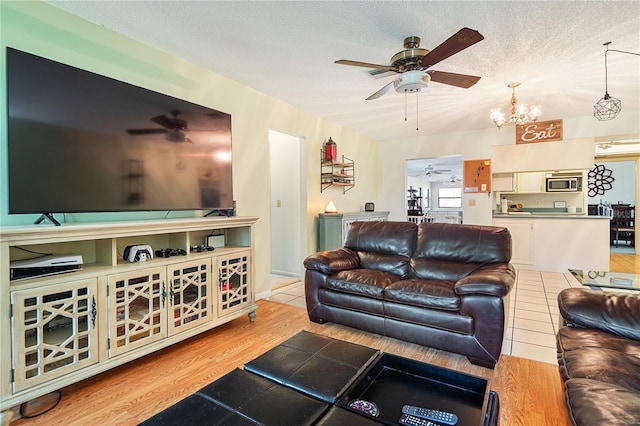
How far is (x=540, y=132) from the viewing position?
16.8 ft

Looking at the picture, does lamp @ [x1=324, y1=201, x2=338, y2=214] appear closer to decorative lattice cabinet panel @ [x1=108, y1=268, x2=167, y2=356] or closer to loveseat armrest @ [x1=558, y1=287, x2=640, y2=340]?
decorative lattice cabinet panel @ [x1=108, y1=268, x2=167, y2=356]

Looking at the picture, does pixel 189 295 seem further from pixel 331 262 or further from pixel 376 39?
pixel 376 39

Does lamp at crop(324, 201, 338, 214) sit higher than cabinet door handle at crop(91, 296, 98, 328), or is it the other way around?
lamp at crop(324, 201, 338, 214)

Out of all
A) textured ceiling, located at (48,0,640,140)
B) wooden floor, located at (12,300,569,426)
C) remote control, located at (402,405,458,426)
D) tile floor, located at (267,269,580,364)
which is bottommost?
wooden floor, located at (12,300,569,426)

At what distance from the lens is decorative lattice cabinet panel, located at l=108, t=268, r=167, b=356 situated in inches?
77.5

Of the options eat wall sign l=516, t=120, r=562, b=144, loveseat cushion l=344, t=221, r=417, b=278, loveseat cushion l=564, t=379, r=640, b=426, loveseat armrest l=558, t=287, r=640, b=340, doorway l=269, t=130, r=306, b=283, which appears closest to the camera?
loveseat cushion l=564, t=379, r=640, b=426

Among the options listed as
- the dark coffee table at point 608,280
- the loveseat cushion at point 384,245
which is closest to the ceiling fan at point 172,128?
the loveseat cushion at point 384,245

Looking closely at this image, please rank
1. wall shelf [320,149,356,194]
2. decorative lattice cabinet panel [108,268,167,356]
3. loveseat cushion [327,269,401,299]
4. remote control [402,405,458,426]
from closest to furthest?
remote control [402,405,458,426] < decorative lattice cabinet panel [108,268,167,356] < loveseat cushion [327,269,401,299] < wall shelf [320,149,356,194]

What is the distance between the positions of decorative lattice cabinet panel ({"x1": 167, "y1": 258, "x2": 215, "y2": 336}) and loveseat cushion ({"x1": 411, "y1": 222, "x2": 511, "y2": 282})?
6.14 feet

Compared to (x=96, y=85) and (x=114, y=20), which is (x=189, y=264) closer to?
(x=96, y=85)

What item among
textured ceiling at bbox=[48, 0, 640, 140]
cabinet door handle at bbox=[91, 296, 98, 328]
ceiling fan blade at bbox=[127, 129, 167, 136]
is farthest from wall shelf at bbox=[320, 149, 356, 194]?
cabinet door handle at bbox=[91, 296, 98, 328]

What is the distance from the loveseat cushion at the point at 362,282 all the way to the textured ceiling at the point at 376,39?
199 centimetres

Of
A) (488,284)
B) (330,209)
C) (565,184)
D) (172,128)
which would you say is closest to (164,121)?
(172,128)

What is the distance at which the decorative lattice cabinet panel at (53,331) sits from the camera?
5.26 feet
